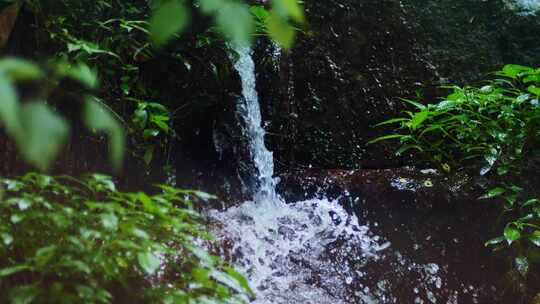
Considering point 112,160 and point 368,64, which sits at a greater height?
point 368,64

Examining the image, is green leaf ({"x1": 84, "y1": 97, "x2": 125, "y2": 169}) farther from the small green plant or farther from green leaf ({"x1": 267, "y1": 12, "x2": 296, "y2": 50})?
the small green plant

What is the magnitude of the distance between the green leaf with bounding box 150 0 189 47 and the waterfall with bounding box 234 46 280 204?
10.6 feet

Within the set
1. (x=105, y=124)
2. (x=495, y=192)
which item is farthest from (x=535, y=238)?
(x=105, y=124)

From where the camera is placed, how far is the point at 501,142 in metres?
3.34

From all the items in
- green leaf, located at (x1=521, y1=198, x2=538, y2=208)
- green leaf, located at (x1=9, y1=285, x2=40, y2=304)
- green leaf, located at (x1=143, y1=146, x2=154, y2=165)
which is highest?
green leaf, located at (x1=143, y1=146, x2=154, y2=165)

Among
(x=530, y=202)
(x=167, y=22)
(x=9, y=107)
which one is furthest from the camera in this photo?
(x=530, y=202)

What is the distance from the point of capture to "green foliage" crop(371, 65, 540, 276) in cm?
304

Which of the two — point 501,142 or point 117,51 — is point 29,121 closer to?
point 117,51

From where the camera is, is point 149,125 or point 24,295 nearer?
point 24,295

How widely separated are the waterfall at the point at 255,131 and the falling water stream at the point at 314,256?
0.02 meters

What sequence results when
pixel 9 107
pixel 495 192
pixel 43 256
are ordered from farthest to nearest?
1. pixel 495 192
2. pixel 43 256
3. pixel 9 107

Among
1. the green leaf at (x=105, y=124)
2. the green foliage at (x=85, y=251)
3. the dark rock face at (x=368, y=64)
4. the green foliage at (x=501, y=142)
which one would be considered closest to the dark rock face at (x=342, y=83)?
the dark rock face at (x=368, y=64)

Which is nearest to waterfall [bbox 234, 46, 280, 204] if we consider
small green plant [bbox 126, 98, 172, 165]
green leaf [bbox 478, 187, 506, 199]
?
small green plant [bbox 126, 98, 172, 165]

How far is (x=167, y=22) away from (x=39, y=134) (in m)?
0.21
